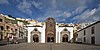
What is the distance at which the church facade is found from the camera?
59969mm

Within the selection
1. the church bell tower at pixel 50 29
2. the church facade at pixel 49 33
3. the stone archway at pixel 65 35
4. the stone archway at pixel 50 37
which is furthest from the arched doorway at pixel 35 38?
the stone archway at pixel 65 35

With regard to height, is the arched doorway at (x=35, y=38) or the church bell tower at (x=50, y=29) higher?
the church bell tower at (x=50, y=29)

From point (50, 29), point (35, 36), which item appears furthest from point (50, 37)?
point (35, 36)

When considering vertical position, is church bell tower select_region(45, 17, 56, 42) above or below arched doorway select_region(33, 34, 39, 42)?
above

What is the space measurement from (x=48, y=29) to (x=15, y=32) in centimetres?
1436

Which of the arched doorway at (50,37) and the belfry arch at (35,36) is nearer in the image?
the belfry arch at (35,36)

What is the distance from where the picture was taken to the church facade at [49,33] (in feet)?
197

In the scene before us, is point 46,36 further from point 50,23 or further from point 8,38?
point 8,38

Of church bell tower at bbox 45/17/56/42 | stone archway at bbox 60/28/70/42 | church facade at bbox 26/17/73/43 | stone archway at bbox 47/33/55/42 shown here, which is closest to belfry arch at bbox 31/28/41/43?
church facade at bbox 26/17/73/43

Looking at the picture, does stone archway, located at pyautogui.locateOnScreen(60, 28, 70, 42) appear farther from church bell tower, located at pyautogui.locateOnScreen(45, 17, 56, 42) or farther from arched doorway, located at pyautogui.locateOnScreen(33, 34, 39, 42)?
arched doorway, located at pyautogui.locateOnScreen(33, 34, 39, 42)

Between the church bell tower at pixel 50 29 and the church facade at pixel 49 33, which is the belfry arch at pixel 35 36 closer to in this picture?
the church facade at pixel 49 33

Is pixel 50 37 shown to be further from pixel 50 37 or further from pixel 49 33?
pixel 49 33

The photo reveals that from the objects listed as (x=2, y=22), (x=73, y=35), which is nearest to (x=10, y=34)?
(x=2, y=22)

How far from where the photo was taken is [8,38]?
54.4 m
